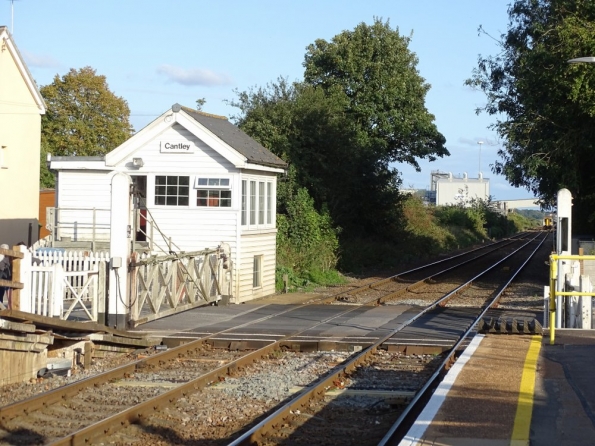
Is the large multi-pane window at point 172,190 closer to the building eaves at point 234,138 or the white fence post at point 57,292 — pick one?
the building eaves at point 234,138

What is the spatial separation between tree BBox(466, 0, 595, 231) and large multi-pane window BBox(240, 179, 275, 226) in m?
8.87

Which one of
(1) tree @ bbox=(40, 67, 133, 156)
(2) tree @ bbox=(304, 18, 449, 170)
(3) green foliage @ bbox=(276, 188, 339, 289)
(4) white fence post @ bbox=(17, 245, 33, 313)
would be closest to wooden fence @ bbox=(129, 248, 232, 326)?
(4) white fence post @ bbox=(17, 245, 33, 313)

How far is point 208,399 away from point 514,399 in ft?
12.3

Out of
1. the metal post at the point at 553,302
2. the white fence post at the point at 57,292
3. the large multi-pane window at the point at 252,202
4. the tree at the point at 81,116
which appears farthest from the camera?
the tree at the point at 81,116

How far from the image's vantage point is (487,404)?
29.2 feet

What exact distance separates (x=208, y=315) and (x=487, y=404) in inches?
454

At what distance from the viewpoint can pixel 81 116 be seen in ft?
193

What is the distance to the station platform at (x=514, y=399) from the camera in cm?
770

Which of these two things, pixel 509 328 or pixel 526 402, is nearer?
pixel 526 402

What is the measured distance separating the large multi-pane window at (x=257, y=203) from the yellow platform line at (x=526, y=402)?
12112mm

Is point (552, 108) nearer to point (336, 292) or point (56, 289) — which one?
point (336, 292)

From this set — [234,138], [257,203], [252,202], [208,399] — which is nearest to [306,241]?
[257,203]

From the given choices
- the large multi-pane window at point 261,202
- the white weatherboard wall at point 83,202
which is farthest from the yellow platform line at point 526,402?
the white weatherboard wall at point 83,202

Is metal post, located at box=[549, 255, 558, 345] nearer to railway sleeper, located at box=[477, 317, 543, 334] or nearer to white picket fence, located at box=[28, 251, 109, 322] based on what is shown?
railway sleeper, located at box=[477, 317, 543, 334]
